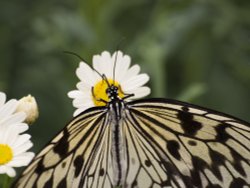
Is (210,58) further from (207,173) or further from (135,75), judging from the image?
(207,173)

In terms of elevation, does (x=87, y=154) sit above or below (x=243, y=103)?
below

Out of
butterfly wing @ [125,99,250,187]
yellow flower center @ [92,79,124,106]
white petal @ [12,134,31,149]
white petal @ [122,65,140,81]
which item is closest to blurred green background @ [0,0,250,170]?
white petal @ [122,65,140,81]

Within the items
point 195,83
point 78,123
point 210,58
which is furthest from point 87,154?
point 210,58

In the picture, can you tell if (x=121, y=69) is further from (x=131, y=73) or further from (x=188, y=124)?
(x=188, y=124)

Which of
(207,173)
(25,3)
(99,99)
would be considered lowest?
(207,173)

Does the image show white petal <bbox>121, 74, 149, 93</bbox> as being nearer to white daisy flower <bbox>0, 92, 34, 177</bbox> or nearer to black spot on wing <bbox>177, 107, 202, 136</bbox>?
black spot on wing <bbox>177, 107, 202, 136</bbox>

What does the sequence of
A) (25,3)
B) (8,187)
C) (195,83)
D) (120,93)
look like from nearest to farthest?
(8,187) → (120,93) → (195,83) → (25,3)

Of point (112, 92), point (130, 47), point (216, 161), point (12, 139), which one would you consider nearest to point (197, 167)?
point (216, 161)
